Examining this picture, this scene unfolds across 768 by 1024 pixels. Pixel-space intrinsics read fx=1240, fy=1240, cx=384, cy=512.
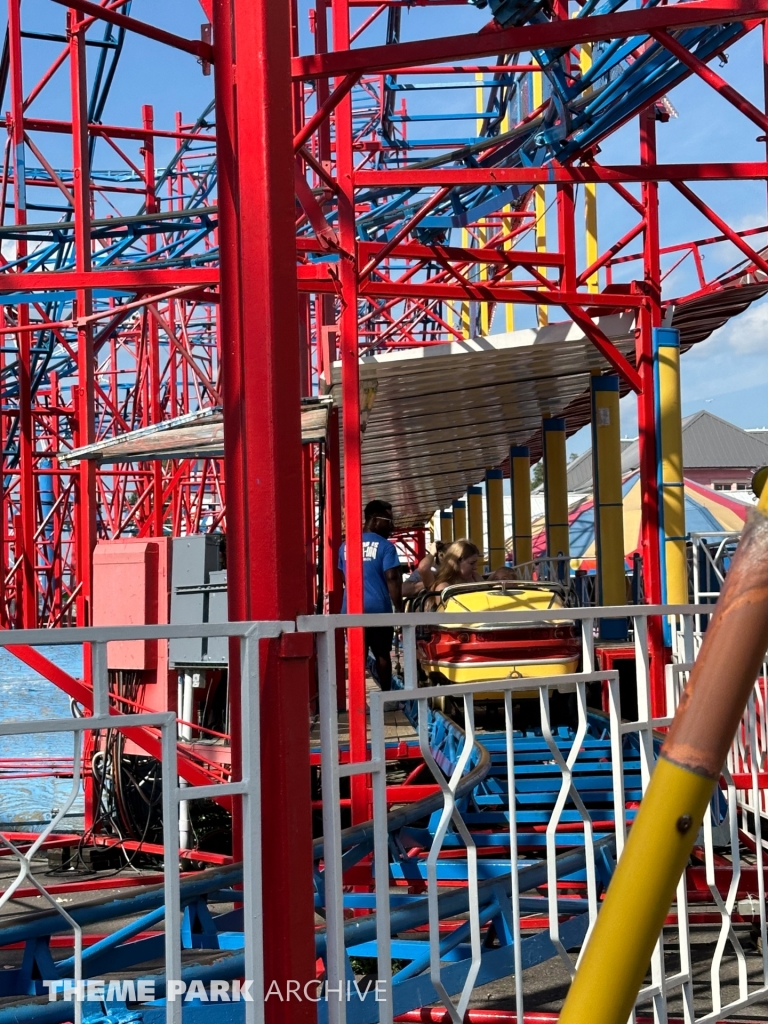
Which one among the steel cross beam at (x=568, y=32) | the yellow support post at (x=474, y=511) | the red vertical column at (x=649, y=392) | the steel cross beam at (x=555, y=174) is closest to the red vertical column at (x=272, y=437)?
the steel cross beam at (x=568, y=32)

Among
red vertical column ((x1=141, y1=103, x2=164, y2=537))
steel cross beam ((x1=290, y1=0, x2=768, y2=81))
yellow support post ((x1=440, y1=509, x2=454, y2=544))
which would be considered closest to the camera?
steel cross beam ((x1=290, y1=0, x2=768, y2=81))

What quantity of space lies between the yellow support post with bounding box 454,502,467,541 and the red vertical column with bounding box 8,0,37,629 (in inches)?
778

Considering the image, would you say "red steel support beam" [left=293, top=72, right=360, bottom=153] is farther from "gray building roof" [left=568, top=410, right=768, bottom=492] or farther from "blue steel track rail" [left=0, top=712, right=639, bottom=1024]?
"gray building roof" [left=568, top=410, right=768, bottom=492]

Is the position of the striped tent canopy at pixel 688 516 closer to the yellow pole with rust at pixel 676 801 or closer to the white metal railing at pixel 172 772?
the white metal railing at pixel 172 772

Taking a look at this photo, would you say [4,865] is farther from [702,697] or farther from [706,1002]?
[702,697]

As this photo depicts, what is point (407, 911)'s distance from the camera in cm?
426

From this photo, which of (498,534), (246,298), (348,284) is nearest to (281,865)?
(246,298)

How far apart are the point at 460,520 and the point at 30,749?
26032mm

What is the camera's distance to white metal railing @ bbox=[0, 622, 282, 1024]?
2.52 meters

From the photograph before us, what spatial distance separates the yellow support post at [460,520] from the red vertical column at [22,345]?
19.7 metres

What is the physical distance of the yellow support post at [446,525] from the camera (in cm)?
3784

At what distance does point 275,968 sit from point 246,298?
1676 mm

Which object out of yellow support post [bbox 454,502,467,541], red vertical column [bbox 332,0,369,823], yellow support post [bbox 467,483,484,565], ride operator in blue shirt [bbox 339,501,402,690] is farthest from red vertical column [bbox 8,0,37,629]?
yellow support post [bbox 454,502,467,541]

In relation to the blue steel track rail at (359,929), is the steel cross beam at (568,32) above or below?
above
